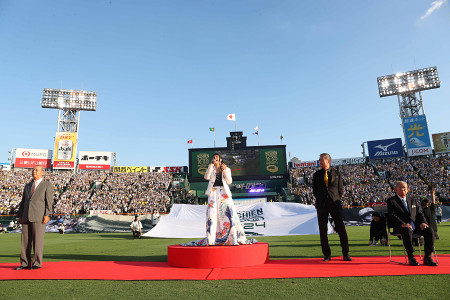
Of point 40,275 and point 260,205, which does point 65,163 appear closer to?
point 260,205

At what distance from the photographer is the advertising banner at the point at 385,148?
4234 centimetres

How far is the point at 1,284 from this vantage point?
3.95 m

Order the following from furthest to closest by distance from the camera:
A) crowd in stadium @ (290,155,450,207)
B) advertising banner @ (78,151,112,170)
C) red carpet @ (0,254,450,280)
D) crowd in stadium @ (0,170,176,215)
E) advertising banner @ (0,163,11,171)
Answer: advertising banner @ (0,163,11,171) → advertising banner @ (78,151,112,170) → crowd in stadium @ (0,170,176,215) → crowd in stadium @ (290,155,450,207) → red carpet @ (0,254,450,280)

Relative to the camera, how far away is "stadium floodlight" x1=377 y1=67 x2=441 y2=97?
44.3 m

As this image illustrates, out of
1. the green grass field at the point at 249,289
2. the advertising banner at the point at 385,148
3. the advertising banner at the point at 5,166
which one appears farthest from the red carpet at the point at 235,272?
the advertising banner at the point at 5,166

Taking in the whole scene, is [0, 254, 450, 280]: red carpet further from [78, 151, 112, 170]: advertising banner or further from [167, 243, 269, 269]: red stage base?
[78, 151, 112, 170]: advertising banner

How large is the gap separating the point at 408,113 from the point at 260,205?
42.3 meters

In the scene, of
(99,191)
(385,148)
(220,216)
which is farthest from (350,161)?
(220,216)

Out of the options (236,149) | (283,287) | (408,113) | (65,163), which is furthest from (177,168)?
(283,287)

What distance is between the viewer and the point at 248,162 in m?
A: 37.0

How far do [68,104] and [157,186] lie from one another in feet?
77.9

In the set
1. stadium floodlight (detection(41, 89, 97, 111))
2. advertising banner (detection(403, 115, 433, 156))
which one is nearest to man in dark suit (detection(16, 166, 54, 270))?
advertising banner (detection(403, 115, 433, 156))

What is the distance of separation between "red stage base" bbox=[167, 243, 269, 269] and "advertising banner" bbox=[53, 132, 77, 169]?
48299mm

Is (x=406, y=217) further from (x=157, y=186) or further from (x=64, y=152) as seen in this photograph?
(x=64, y=152)
